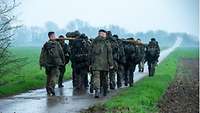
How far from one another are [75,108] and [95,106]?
0.58 meters

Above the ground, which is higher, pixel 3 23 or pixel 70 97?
pixel 3 23

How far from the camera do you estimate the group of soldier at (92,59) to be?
18.5m

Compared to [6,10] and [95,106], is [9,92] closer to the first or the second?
[6,10]

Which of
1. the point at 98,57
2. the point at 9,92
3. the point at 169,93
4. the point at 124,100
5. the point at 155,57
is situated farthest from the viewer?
the point at 155,57

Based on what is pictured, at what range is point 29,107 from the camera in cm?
1605

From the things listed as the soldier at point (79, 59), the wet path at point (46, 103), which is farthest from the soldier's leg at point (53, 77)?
the soldier at point (79, 59)

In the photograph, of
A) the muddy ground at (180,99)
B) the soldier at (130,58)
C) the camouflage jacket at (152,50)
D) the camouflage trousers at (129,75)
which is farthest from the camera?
the camouflage jacket at (152,50)

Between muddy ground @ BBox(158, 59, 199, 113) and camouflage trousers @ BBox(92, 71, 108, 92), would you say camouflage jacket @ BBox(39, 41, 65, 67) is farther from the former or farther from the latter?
muddy ground @ BBox(158, 59, 199, 113)

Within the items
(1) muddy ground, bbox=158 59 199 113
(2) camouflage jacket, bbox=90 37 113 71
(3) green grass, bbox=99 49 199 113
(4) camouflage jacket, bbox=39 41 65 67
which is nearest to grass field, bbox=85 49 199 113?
(3) green grass, bbox=99 49 199 113

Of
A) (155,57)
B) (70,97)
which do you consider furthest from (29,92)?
(155,57)

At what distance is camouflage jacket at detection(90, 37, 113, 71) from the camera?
18438 mm

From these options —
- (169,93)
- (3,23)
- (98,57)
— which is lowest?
(169,93)

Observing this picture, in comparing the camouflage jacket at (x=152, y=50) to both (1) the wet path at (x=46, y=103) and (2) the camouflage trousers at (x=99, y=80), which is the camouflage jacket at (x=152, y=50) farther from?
(2) the camouflage trousers at (x=99, y=80)

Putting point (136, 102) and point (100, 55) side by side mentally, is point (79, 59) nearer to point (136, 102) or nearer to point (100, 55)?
point (100, 55)
